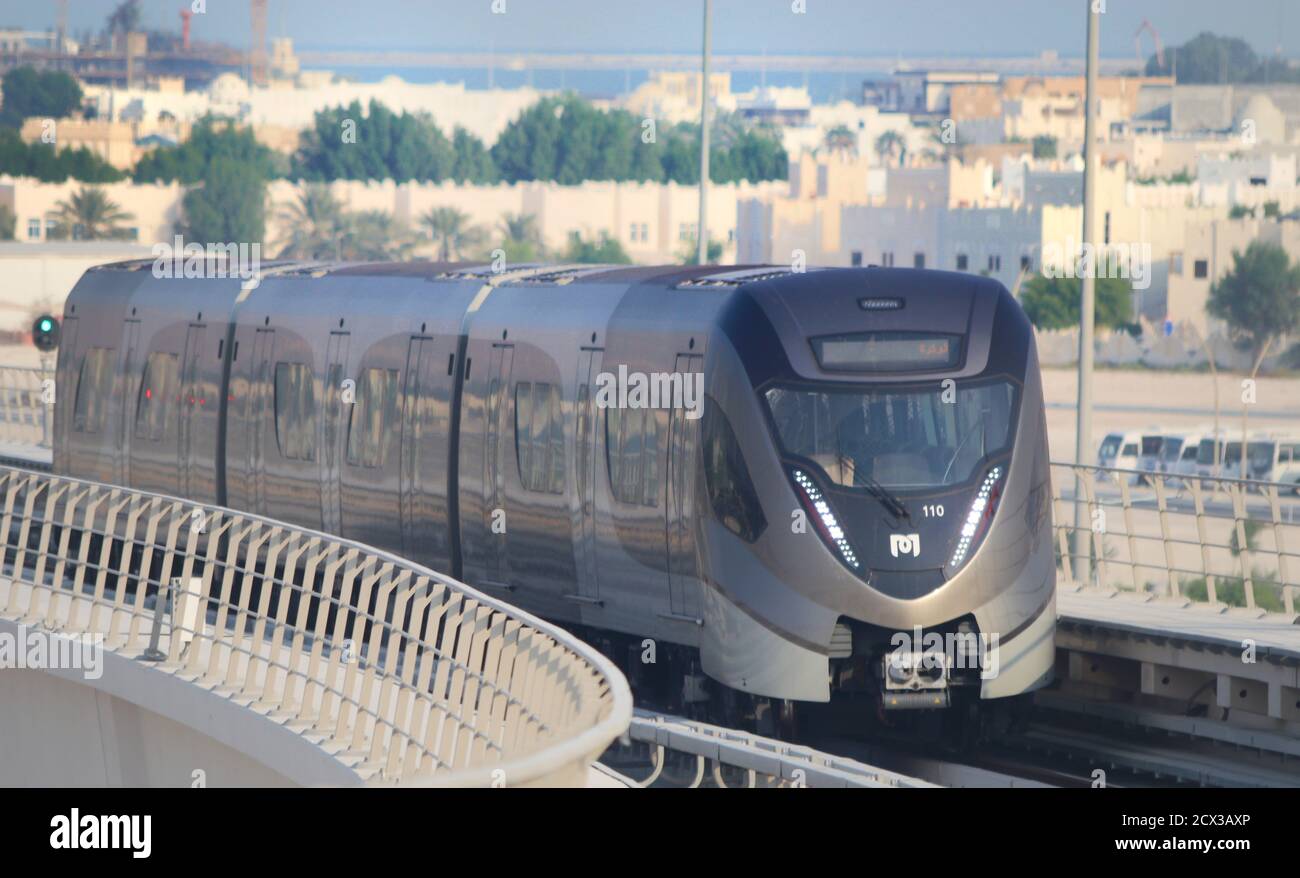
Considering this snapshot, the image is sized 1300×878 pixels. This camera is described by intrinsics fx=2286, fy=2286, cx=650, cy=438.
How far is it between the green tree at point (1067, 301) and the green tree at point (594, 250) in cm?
4186

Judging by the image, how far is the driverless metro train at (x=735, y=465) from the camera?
45.6 feet

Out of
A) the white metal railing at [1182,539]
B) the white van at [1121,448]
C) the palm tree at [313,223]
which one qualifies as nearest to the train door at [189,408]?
the white metal railing at [1182,539]

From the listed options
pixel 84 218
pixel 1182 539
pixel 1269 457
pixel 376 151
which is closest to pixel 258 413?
pixel 1182 539

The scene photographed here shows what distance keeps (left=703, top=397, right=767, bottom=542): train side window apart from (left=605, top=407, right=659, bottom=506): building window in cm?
72

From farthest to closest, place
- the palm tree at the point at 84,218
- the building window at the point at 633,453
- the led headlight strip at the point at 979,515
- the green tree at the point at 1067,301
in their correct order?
the palm tree at the point at 84,218 → the green tree at the point at 1067,301 → the building window at the point at 633,453 → the led headlight strip at the point at 979,515

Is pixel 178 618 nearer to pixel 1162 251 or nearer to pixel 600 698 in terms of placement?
pixel 600 698

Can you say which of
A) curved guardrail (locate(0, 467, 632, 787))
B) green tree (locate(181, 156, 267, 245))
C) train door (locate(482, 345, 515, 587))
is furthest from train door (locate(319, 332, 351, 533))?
green tree (locate(181, 156, 267, 245))

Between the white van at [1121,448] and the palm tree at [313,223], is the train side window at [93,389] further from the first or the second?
the palm tree at [313,223]

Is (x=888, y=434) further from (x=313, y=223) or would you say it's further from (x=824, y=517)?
(x=313, y=223)

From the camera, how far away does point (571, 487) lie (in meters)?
15.9

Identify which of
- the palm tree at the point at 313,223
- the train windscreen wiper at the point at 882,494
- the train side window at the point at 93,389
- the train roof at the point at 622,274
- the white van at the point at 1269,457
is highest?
the train roof at the point at 622,274

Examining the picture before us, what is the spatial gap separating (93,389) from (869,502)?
11558 millimetres

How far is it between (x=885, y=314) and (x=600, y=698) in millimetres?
6346
